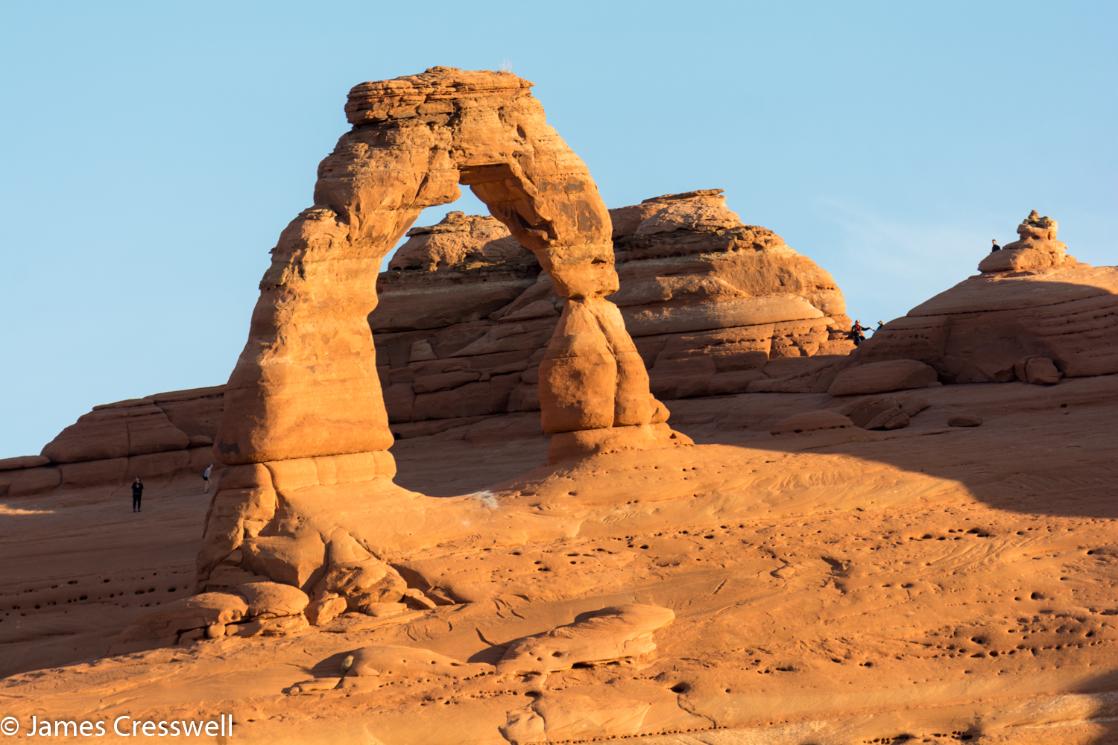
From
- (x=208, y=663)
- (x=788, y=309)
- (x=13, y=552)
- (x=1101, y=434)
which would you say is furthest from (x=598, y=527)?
(x=788, y=309)

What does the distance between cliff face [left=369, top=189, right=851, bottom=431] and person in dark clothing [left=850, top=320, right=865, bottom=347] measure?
0.24 metres

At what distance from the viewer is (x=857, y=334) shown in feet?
120

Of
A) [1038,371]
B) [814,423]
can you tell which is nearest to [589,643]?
[814,423]

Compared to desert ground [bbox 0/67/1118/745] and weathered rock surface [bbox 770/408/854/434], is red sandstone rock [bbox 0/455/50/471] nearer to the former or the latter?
desert ground [bbox 0/67/1118/745]

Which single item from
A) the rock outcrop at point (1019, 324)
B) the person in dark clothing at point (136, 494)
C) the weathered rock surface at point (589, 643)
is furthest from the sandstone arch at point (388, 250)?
the person in dark clothing at point (136, 494)

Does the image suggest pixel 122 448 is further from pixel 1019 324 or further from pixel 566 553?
pixel 566 553

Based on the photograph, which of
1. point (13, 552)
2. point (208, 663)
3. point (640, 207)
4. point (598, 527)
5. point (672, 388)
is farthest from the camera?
point (640, 207)

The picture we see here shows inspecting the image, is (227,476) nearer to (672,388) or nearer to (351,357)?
(351,357)

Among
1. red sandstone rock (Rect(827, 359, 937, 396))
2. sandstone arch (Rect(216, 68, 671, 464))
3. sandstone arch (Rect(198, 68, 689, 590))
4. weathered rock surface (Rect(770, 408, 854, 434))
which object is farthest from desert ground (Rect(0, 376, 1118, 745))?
red sandstone rock (Rect(827, 359, 937, 396))

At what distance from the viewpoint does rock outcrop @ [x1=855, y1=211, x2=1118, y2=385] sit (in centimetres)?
3036

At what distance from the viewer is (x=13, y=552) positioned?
29.6 m

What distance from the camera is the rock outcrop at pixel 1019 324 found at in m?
30.4

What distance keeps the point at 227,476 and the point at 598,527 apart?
4.29 metres

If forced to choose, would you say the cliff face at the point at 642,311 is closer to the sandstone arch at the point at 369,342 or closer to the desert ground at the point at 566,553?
the desert ground at the point at 566,553
